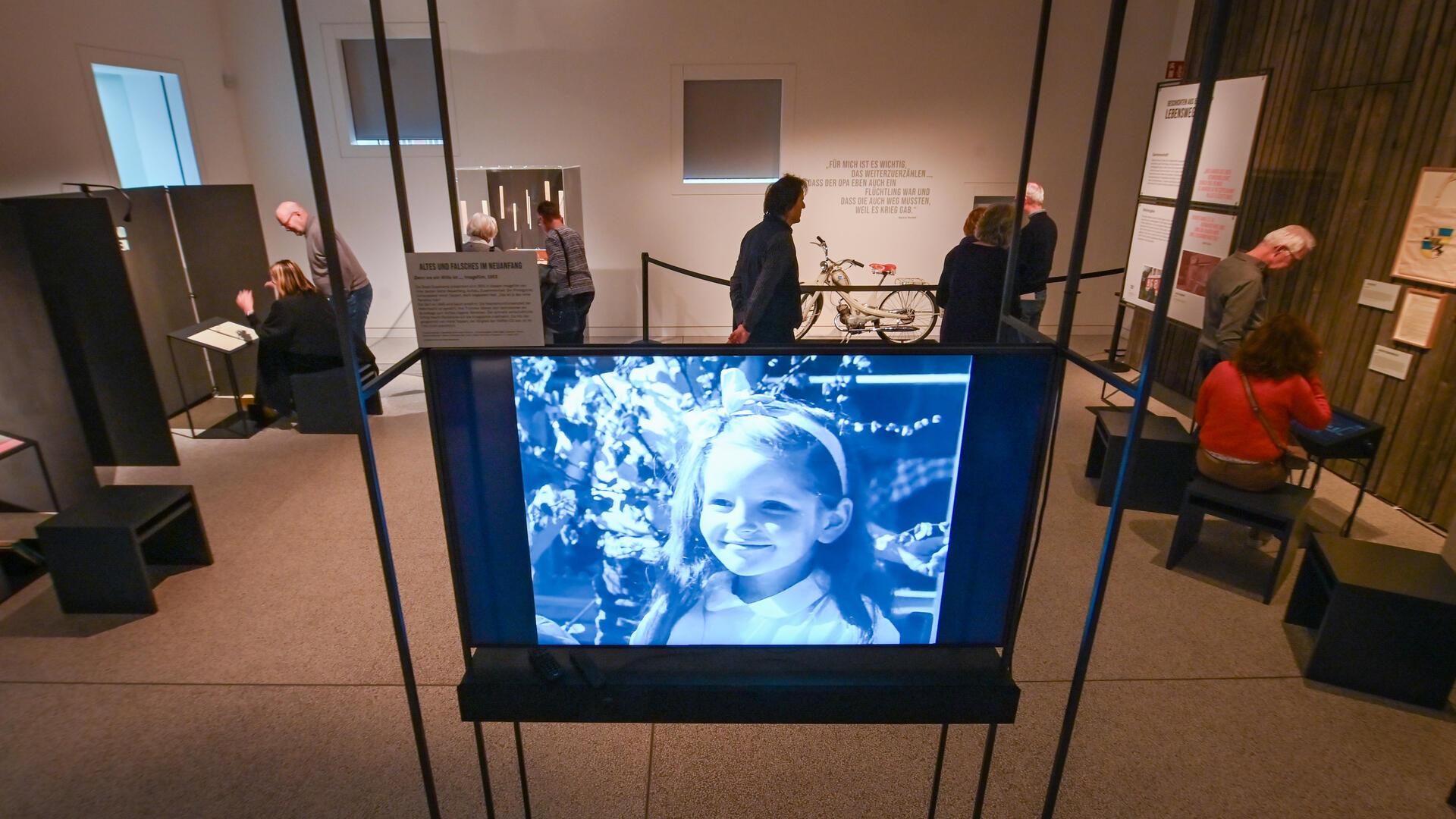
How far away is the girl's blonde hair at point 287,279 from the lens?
5.00 m

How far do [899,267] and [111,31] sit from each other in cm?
695

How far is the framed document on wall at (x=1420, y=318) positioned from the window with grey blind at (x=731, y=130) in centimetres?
503

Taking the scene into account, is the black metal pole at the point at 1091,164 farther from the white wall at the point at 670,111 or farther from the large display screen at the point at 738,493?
the white wall at the point at 670,111

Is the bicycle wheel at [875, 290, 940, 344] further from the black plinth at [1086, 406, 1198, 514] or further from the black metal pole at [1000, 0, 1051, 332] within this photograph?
the black metal pole at [1000, 0, 1051, 332]

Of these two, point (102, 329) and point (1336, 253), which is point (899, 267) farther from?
point (102, 329)

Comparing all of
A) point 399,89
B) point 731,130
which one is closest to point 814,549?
point 731,130

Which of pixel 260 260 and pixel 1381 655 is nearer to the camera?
pixel 1381 655

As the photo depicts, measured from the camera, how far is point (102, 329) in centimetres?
443

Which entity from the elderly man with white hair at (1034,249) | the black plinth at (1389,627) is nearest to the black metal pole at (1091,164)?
the black plinth at (1389,627)

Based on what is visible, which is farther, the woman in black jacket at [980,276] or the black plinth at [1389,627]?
the woman in black jacket at [980,276]

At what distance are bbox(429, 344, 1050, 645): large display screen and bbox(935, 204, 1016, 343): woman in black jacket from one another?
2863 millimetres

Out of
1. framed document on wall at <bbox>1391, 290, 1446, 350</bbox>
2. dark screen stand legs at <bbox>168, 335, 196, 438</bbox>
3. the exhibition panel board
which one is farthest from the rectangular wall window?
framed document on wall at <bbox>1391, 290, 1446, 350</bbox>

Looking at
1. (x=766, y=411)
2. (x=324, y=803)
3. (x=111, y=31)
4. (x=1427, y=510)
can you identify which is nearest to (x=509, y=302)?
(x=766, y=411)

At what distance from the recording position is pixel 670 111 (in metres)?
7.15
